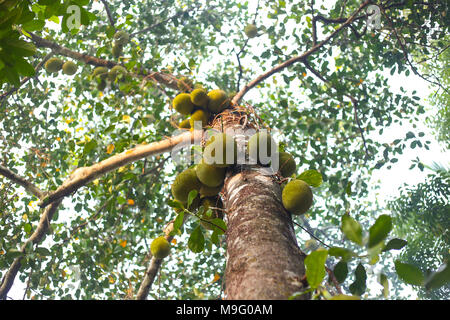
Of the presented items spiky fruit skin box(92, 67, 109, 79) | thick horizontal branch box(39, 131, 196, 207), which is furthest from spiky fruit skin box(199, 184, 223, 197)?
spiky fruit skin box(92, 67, 109, 79)

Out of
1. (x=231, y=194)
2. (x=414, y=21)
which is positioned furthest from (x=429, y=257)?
(x=231, y=194)

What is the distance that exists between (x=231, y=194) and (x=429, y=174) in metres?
5.26

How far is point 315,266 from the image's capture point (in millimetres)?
611

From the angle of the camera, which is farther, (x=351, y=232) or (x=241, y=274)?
(x=241, y=274)

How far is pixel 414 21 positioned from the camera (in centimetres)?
360

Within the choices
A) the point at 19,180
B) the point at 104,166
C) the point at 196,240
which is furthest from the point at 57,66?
the point at 196,240

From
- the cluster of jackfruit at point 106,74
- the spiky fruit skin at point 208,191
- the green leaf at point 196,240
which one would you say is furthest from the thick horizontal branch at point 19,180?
the green leaf at point 196,240

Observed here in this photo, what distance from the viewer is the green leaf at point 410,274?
651 mm

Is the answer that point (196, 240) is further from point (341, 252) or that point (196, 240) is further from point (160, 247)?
point (160, 247)

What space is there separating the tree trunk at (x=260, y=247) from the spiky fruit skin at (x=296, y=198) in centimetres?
2

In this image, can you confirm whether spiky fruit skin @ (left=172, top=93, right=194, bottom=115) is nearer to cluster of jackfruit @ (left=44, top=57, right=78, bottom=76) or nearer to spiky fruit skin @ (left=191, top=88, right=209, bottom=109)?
spiky fruit skin @ (left=191, top=88, right=209, bottom=109)

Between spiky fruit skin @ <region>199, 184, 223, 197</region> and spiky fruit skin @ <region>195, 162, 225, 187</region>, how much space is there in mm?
73

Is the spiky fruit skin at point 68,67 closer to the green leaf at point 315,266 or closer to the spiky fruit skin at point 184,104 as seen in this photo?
the spiky fruit skin at point 184,104
